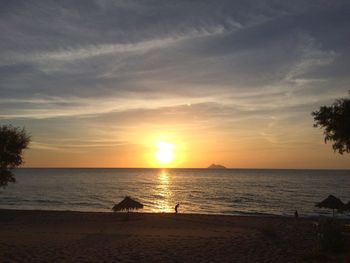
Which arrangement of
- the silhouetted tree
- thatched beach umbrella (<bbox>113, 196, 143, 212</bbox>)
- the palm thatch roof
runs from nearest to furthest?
the silhouetted tree → the palm thatch roof → thatched beach umbrella (<bbox>113, 196, 143, 212</bbox>)

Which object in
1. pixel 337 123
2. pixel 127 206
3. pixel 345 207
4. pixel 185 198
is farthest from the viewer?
pixel 185 198

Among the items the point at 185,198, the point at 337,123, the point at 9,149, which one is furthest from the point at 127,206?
the point at 185,198

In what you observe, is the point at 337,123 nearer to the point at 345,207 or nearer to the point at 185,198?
the point at 345,207

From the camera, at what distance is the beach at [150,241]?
16.5 metres

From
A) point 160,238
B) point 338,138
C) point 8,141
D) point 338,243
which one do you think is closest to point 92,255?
point 160,238

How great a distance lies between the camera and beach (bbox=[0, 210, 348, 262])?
16547 mm

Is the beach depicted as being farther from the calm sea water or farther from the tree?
the calm sea water

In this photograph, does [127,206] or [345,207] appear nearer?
[345,207]

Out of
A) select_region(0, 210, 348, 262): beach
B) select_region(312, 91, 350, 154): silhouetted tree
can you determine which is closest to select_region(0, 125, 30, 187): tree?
select_region(0, 210, 348, 262): beach

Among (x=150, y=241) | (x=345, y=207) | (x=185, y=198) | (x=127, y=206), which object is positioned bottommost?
(x=185, y=198)

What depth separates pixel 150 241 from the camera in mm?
20703

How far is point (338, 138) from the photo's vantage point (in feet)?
56.5

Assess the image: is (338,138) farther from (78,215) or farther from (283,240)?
(78,215)

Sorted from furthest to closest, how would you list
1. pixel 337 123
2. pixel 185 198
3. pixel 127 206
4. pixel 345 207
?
pixel 185 198
pixel 127 206
pixel 345 207
pixel 337 123
